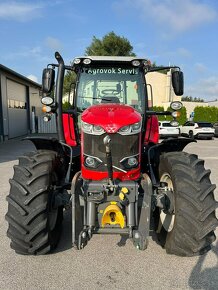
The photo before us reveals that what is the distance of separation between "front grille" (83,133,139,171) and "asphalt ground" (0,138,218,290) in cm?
108

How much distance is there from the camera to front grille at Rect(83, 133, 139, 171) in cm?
331

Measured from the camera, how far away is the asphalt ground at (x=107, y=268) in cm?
299

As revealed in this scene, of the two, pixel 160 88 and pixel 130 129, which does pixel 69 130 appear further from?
pixel 160 88

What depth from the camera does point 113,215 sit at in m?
3.19

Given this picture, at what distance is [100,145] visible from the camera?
3.35m

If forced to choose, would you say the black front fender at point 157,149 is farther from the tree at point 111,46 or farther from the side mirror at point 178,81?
the tree at point 111,46

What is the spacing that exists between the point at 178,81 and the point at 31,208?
100 inches

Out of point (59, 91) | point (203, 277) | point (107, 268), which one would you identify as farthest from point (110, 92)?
point (203, 277)

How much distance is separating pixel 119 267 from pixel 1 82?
1616 cm

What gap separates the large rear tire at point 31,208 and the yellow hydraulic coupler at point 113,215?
628mm

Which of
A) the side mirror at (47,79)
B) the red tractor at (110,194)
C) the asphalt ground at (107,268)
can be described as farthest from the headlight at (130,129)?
the asphalt ground at (107,268)

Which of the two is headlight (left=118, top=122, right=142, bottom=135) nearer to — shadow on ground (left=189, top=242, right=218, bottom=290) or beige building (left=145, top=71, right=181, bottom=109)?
shadow on ground (left=189, top=242, right=218, bottom=290)

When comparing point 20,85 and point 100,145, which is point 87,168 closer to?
point 100,145

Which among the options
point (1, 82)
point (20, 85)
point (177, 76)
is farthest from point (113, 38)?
point (177, 76)
